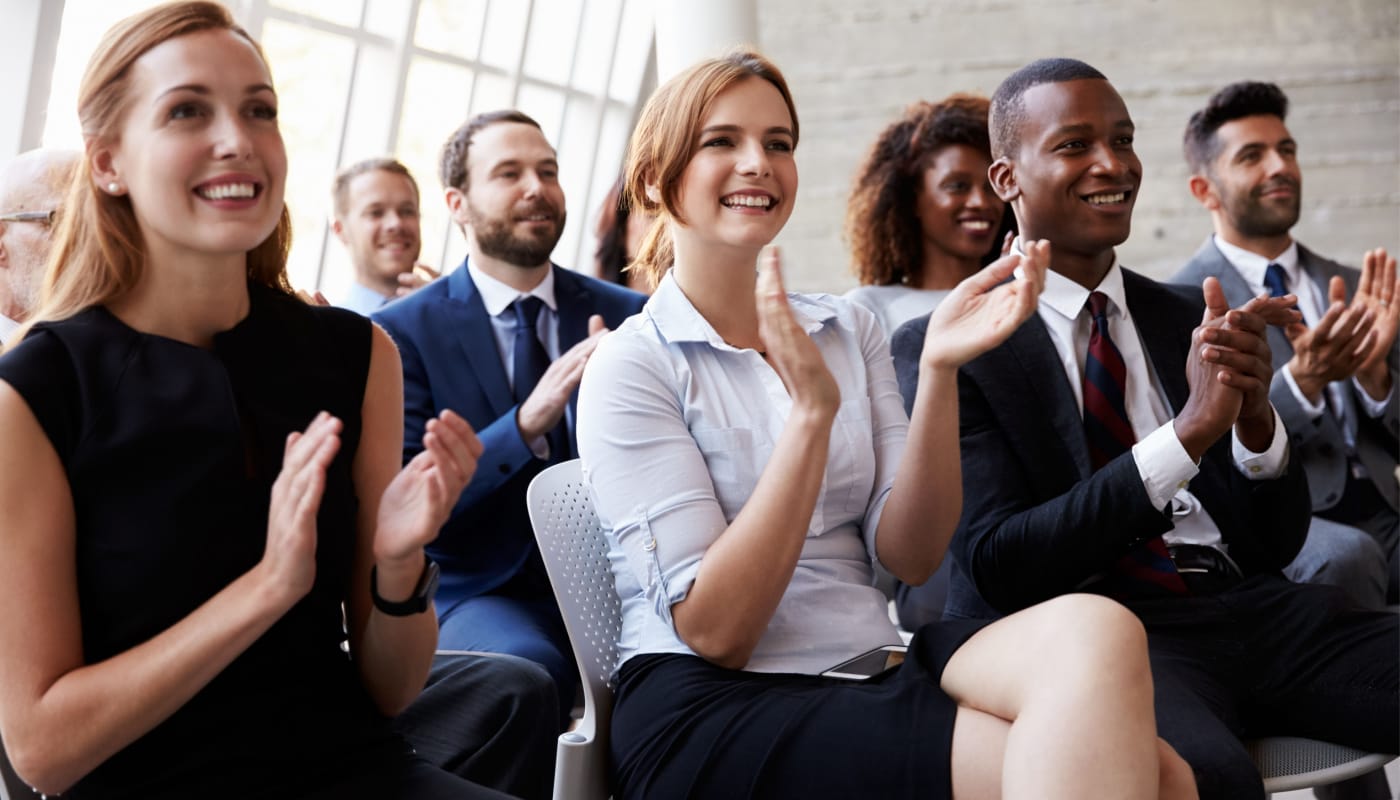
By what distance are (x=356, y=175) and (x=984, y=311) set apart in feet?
10.4

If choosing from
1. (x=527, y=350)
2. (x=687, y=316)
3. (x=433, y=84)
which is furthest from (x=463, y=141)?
(x=433, y=84)

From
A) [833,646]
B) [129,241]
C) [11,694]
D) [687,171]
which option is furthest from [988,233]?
[11,694]

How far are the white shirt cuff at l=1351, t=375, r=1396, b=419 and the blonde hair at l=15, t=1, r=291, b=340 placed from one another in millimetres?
2848

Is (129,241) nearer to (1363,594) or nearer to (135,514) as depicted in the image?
(135,514)

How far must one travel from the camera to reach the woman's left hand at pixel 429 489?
1.40 meters

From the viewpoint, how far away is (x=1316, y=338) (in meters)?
2.77

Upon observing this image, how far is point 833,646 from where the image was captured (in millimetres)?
1841

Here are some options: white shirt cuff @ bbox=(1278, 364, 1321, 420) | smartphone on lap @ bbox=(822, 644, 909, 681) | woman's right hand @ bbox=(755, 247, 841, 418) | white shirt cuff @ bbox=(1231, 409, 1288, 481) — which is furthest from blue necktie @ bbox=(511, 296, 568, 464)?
white shirt cuff @ bbox=(1278, 364, 1321, 420)

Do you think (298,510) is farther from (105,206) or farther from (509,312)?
(509,312)

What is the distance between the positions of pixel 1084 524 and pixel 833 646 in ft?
1.44

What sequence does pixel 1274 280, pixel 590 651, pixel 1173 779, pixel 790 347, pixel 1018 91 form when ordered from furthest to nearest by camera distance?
pixel 1274 280
pixel 1018 91
pixel 590 651
pixel 790 347
pixel 1173 779

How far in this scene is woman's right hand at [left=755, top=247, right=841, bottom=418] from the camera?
1.67 metres

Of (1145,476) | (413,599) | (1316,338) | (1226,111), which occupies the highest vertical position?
(1226,111)

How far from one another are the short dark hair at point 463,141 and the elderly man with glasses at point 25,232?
1300 millimetres
